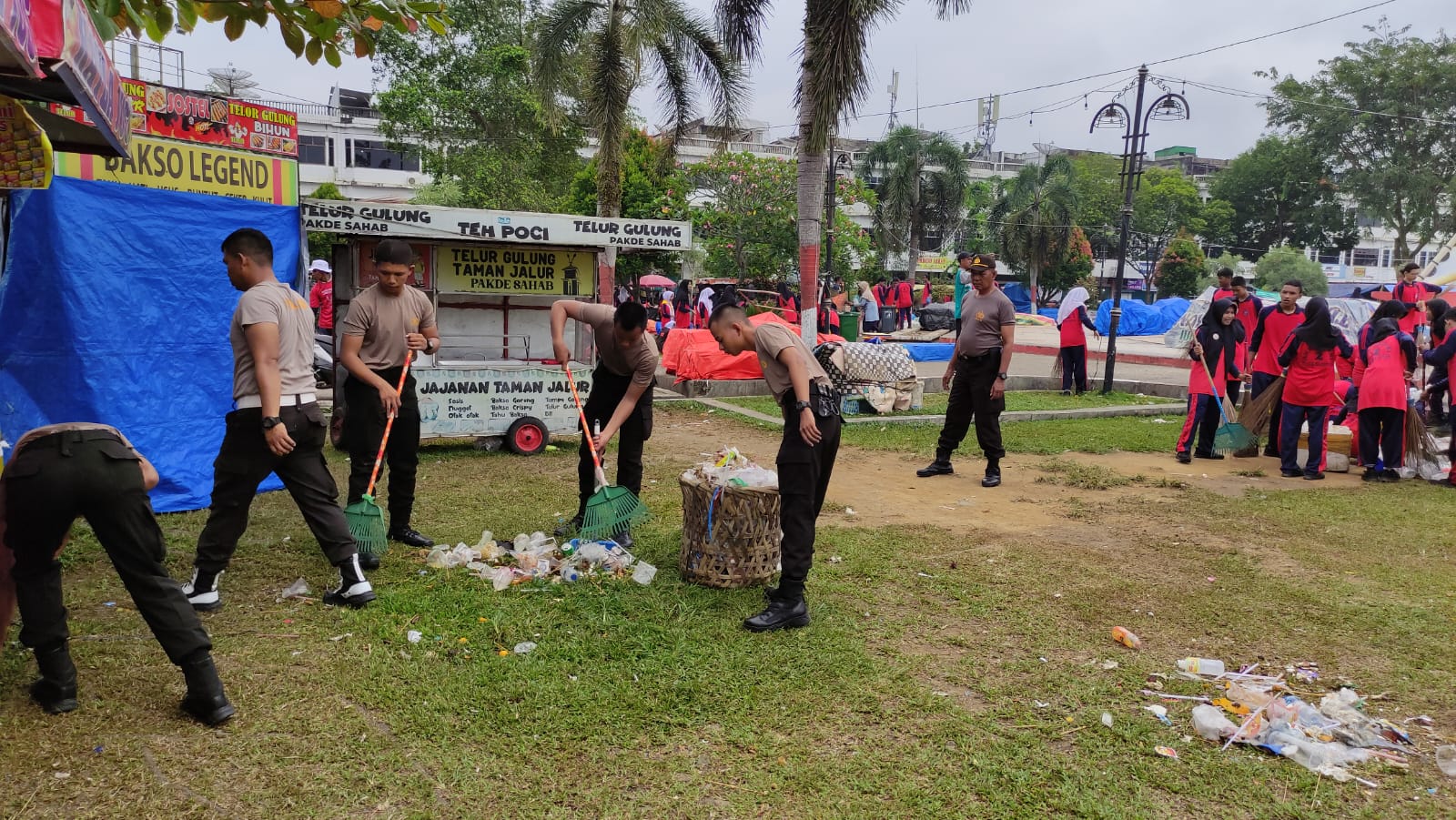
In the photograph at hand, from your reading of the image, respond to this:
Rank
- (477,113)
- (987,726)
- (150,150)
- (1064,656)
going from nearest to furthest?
(987,726) → (1064,656) → (150,150) → (477,113)

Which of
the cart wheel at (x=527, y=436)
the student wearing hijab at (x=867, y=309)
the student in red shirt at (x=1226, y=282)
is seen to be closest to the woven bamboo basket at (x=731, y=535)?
the cart wheel at (x=527, y=436)

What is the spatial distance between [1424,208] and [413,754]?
53452 mm

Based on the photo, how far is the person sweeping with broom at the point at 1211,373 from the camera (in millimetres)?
9820

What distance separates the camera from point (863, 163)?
42.4m

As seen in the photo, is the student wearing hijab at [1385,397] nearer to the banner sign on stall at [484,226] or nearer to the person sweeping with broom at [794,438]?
the banner sign on stall at [484,226]

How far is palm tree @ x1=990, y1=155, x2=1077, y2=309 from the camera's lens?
44.8 m

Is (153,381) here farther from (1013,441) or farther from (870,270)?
(870,270)

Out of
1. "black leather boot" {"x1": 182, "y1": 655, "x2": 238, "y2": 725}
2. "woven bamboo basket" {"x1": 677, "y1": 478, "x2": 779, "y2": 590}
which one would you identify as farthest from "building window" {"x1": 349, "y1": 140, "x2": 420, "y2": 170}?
"black leather boot" {"x1": 182, "y1": 655, "x2": 238, "y2": 725}

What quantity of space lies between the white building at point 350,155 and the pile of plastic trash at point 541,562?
48808 mm

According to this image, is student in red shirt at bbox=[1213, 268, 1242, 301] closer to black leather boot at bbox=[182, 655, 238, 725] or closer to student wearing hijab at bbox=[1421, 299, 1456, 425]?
student wearing hijab at bbox=[1421, 299, 1456, 425]

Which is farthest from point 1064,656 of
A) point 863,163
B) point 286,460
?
point 863,163

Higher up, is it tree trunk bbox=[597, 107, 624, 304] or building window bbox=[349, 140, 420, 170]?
building window bbox=[349, 140, 420, 170]

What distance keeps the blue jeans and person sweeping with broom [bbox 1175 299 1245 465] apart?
1.57 ft

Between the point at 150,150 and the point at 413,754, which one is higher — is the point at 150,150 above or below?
above
